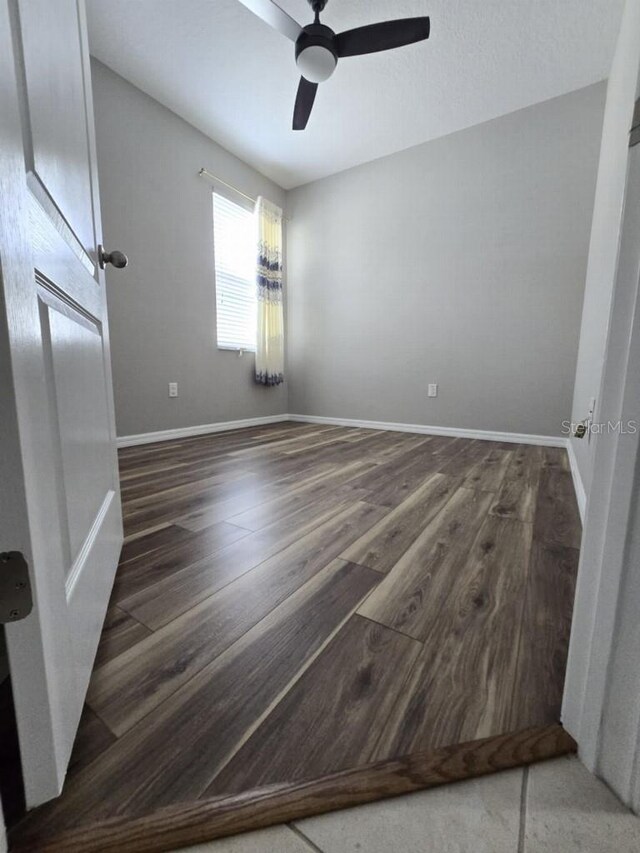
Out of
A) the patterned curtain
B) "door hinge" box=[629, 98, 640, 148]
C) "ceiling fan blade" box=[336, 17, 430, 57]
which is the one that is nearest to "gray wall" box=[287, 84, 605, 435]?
the patterned curtain

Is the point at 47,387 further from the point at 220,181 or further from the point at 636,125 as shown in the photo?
the point at 220,181

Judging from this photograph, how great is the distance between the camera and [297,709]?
55 cm

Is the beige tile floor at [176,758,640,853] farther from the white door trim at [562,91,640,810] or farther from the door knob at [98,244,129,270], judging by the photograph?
the door knob at [98,244,129,270]

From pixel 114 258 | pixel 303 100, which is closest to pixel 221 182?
pixel 303 100

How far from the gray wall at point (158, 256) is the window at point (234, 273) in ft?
0.34

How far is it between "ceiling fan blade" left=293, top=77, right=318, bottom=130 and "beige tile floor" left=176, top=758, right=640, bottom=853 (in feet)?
9.46

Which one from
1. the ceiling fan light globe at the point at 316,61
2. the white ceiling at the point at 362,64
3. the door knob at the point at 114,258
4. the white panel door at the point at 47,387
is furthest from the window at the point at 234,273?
the white panel door at the point at 47,387

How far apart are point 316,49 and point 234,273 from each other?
1660 millimetres

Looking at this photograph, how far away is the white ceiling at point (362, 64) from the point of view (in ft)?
6.02

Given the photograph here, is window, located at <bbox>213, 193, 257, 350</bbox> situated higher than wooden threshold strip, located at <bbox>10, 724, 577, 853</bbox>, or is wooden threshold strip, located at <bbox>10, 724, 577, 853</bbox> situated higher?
window, located at <bbox>213, 193, 257, 350</bbox>

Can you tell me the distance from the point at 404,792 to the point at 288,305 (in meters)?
3.78

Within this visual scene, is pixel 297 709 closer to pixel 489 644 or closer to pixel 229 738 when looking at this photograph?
pixel 229 738

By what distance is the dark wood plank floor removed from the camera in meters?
0.48

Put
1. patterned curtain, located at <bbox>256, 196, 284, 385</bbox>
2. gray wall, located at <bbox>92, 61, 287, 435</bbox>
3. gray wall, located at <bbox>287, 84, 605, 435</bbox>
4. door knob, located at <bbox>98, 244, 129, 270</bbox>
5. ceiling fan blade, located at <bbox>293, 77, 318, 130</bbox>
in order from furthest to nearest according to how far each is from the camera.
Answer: patterned curtain, located at <bbox>256, 196, 284, 385</bbox>, gray wall, located at <bbox>287, 84, 605, 435</bbox>, gray wall, located at <bbox>92, 61, 287, 435</bbox>, ceiling fan blade, located at <bbox>293, 77, 318, 130</bbox>, door knob, located at <bbox>98, 244, 129, 270</bbox>
